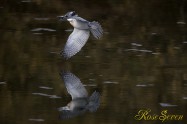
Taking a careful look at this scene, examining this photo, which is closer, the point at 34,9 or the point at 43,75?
the point at 43,75

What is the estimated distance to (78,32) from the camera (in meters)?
10.2

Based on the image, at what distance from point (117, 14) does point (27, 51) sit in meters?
4.33

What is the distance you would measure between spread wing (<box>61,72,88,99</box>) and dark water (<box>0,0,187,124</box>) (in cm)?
9

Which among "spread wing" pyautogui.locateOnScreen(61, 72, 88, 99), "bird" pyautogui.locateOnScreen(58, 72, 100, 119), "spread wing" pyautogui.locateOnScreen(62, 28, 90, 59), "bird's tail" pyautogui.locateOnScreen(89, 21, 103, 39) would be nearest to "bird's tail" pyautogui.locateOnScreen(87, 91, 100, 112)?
"bird" pyautogui.locateOnScreen(58, 72, 100, 119)

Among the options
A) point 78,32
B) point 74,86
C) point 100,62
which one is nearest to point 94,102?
point 74,86

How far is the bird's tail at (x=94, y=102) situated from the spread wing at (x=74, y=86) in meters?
0.11

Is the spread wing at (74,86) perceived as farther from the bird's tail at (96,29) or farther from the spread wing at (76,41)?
the bird's tail at (96,29)

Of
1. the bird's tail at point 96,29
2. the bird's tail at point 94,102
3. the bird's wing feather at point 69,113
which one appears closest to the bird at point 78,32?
the bird's tail at point 96,29

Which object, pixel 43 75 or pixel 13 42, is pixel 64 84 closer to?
pixel 43 75

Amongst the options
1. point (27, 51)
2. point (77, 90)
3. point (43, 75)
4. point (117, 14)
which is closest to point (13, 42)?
point (27, 51)

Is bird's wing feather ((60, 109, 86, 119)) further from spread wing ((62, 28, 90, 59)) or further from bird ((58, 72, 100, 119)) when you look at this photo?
spread wing ((62, 28, 90, 59))

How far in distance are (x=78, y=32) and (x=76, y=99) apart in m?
1.46

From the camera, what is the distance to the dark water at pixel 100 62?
28.7ft

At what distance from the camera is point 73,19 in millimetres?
10078
